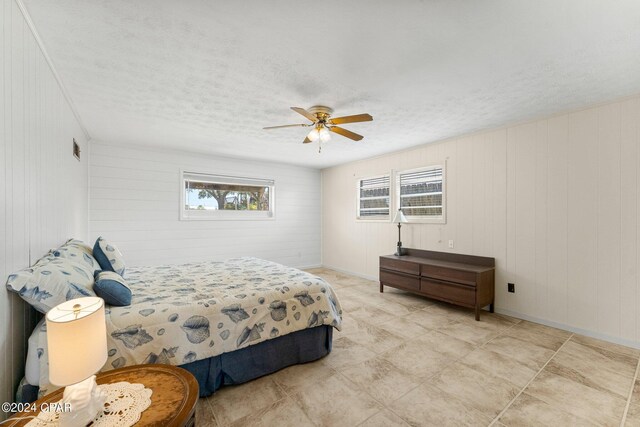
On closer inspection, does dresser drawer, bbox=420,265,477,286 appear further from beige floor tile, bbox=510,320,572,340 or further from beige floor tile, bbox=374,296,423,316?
beige floor tile, bbox=510,320,572,340

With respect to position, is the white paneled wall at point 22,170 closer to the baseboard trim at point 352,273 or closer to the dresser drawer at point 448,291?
the dresser drawer at point 448,291

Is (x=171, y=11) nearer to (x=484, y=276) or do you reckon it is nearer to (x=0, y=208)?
(x=0, y=208)

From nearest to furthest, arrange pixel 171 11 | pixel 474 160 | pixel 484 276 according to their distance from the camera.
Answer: pixel 171 11 → pixel 484 276 → pixel 474 160

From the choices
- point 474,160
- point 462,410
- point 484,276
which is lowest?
point 462,410

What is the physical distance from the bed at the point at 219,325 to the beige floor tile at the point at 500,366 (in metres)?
1.27

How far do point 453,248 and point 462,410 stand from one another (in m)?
2.66

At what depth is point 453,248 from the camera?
4.20m

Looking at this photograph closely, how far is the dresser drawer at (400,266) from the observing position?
4128mm

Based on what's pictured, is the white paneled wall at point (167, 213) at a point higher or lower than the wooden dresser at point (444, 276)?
higher

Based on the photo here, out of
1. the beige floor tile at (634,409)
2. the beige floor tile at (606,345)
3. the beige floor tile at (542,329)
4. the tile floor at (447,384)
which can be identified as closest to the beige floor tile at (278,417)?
the tile floor at (447,384)

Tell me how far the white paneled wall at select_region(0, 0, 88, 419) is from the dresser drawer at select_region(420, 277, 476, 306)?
4061 mm

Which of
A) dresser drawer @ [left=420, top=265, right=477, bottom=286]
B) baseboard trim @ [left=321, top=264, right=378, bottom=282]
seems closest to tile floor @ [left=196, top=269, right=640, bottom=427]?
dresser drawer @ [left=420, top=265, right=477, bottom=286]

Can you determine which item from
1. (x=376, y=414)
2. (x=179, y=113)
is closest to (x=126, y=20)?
(x=179, y=113)

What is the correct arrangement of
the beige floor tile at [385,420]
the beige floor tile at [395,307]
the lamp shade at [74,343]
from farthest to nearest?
1. the beige floor tile at [395,307]
2. the beige floor tile at [385,420]
3. the lamp shade at [74,343]
